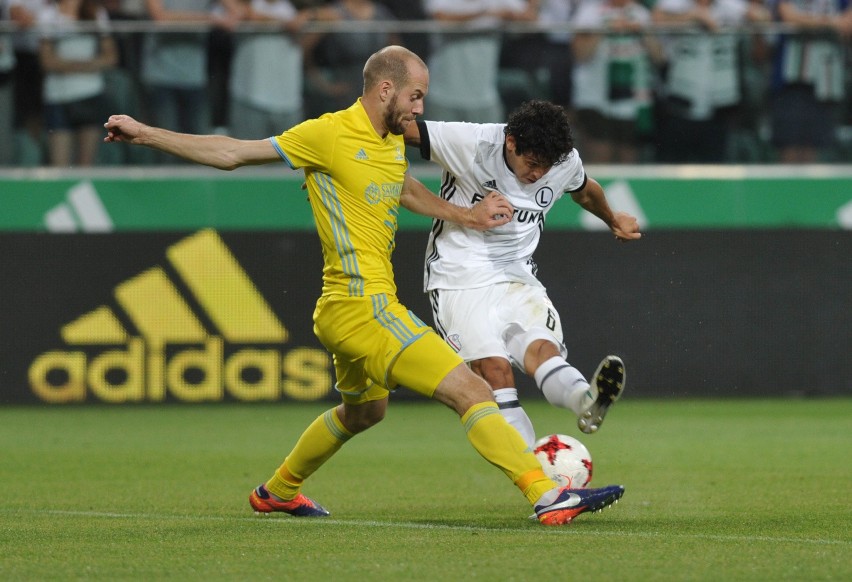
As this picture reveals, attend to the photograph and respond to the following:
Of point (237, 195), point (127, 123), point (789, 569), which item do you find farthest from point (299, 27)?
point (789, 569)

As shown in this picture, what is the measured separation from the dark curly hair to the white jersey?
1.15 ft

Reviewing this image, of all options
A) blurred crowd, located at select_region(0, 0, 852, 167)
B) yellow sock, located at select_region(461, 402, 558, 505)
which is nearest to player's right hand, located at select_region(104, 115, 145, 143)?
yellow sock, located at select_region(461, 402, 558, 505)

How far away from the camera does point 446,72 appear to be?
13.1 metres

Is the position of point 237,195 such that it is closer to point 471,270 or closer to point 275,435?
point 275,435

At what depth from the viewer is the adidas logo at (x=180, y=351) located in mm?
12734

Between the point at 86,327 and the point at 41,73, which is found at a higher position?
the point at 41,73

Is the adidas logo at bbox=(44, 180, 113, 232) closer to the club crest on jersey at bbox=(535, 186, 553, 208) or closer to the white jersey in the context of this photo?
the white jersey

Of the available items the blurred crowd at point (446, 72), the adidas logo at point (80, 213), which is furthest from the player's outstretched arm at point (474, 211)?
the adidas logo at point (80, 213)

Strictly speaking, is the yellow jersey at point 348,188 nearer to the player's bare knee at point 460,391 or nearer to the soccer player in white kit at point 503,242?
the player's bare knee at point 460,391

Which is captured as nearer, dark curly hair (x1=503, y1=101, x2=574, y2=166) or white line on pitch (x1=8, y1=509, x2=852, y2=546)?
white line on pitch (x1=8, y1=509, x2=852, y2=546)

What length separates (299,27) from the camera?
13172 mm

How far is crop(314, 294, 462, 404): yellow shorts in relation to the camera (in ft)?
19.9

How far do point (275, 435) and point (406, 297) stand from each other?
94.7 inches

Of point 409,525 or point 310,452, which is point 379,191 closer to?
point 310,452
